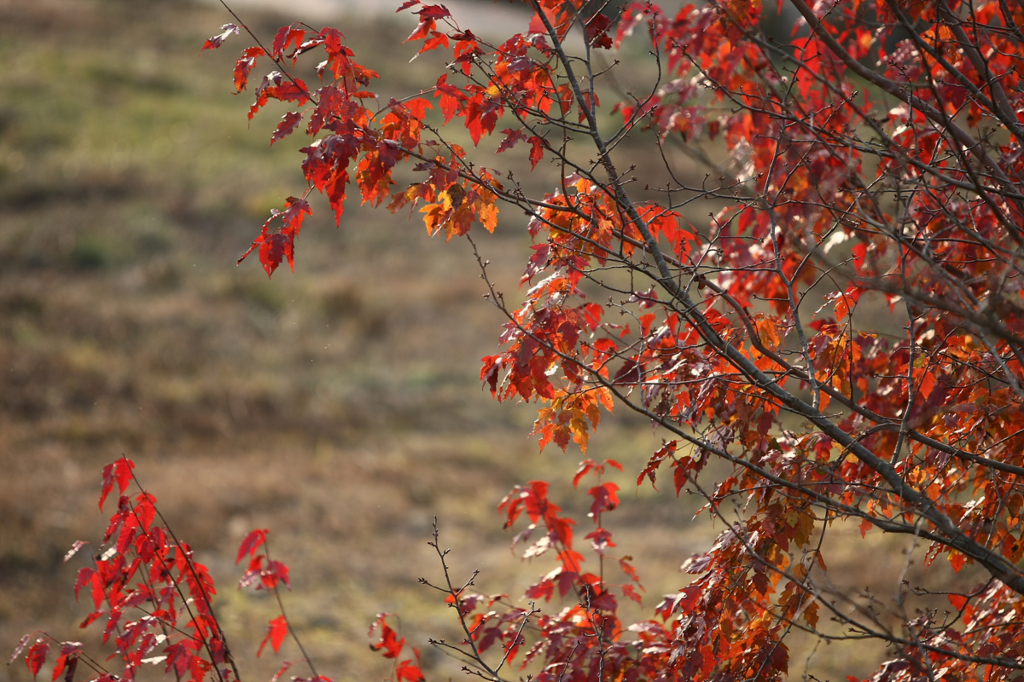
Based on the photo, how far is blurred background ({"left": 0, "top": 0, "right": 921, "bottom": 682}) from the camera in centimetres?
659

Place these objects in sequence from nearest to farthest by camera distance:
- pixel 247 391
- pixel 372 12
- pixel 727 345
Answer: pixel 727 345
pixel 247 391
pixel 372 12

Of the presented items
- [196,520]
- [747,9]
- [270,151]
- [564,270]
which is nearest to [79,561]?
[196,520]

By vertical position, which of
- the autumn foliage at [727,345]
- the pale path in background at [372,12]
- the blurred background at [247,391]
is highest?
the pale path in background at [372,12]

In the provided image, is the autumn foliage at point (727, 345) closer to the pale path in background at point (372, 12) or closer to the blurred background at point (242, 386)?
the blurred background at point (242, 386)

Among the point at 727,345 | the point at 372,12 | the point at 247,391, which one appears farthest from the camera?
the point at 372,12

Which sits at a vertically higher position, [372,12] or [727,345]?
[372,12]

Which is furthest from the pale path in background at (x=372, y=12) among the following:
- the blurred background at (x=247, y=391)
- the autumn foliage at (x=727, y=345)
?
the autumn foliage at (x=727, y=345)

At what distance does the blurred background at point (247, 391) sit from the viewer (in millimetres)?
6586

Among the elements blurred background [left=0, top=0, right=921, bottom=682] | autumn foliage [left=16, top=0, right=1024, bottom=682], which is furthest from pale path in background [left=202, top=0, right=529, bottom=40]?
autumn foliage [left=16, top=0, right=1024, bottom=682]

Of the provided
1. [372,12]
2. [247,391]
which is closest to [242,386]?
[247,391]

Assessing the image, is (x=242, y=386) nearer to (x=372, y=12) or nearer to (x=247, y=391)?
(x=247, y=391)

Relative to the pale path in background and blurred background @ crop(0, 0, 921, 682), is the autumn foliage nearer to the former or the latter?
blurred background @ crop(0, 0, 921, 682)

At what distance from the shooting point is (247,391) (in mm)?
9336

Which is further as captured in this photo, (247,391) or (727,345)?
(247,391)
